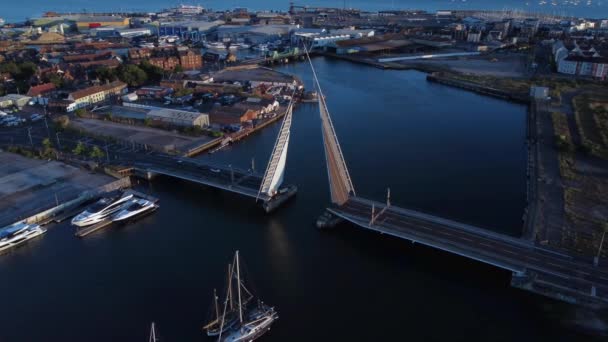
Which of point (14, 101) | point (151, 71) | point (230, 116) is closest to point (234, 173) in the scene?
point (230, 116)

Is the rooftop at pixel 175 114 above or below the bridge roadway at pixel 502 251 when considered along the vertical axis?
above

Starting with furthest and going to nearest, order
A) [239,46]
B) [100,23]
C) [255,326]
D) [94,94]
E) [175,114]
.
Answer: [100,23] → [239,46] → [94,94] → [175,114] → [255,326]

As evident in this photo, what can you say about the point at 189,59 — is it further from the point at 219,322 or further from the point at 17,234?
the point at 219,322

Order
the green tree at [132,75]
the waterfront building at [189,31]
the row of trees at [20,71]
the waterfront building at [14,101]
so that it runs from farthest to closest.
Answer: the waterfront building at [189,31], the row of trees at [20,71], the green tree at [132,75], the waterfront building at [14,101]

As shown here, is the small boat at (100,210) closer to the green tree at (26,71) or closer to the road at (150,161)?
the road at (150,161)

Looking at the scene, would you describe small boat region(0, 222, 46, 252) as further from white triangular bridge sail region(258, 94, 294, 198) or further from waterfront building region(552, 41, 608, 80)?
waterfront building region(552, 41, 608, 80)

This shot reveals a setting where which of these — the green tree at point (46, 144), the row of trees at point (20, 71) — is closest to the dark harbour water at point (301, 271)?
the green tree at point (46, 144)
